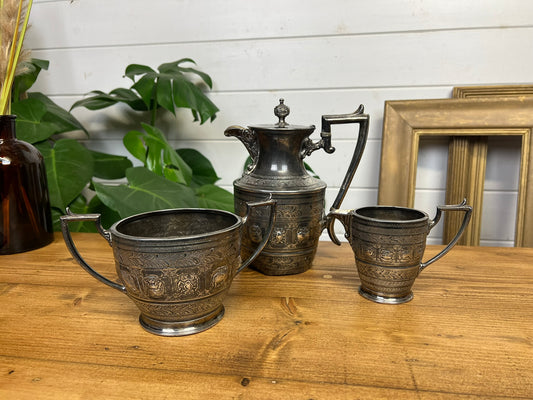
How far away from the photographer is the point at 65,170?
1.07m

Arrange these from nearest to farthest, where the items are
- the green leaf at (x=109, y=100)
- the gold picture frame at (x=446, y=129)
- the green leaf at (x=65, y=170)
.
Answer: the green leaf at (x=65, y=170) < the gold picture frame at (x=446, y=129) < the green leaf at (x=109, y=100)

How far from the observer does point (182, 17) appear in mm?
1365

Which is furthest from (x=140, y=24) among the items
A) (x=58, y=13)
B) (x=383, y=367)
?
(x=383, y=367)

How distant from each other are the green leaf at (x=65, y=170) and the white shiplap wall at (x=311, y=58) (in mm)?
419

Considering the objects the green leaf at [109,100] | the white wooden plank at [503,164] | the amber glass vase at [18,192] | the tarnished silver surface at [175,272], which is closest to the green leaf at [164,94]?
the green leaf at [109,100]

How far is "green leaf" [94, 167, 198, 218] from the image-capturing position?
0.88 meters

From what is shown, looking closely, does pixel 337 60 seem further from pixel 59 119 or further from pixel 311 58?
pixel 59 119

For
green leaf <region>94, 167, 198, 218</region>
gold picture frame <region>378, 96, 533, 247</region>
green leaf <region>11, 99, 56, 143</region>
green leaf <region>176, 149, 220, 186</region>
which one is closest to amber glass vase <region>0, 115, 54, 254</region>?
green leaf <region>94, 167, 198, 218</region>

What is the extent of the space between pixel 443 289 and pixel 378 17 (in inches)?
35.8

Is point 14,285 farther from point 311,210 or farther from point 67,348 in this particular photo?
point 311,210

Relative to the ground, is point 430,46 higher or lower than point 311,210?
higher

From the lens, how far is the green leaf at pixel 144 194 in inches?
34.6

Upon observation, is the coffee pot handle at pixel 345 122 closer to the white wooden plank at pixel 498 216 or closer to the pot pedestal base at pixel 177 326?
the pot pedestal base at pixel 177 326

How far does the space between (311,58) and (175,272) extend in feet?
3.36
